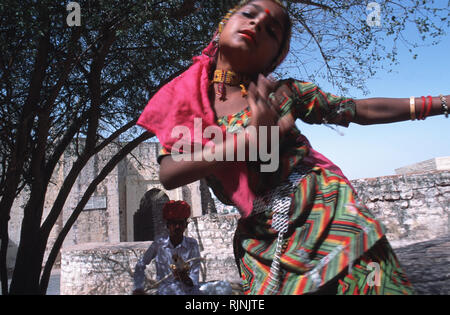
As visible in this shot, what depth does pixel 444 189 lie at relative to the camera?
6340mm

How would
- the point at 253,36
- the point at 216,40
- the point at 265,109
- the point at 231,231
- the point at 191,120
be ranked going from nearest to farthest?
the point at 265,109 < the point at 191,120 < the point at 253,36 < the point at 216,40 < the point at 231,231

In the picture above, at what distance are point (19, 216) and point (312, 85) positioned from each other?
18.5 metres

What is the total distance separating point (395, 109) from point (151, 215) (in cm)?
2011

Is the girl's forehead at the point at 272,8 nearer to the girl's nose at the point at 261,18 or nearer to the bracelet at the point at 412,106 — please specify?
the girl's nose at the point at 261,18

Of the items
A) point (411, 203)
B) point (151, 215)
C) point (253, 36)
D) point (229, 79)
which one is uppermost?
point (151, 215)

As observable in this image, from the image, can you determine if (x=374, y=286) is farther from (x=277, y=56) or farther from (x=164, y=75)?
(x=164, y=75)

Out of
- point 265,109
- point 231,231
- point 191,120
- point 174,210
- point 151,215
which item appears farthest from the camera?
point 151,215

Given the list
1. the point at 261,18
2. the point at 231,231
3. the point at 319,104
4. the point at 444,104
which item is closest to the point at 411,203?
the point at 231,231

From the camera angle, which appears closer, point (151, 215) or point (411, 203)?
point (411, 203)

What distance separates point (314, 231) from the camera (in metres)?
1.05

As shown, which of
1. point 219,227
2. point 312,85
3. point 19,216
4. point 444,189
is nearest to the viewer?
point 312,85

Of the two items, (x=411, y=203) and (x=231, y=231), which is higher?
(x=411, y=203)

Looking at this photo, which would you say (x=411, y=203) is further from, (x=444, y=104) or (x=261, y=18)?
(x=261, y=18)
